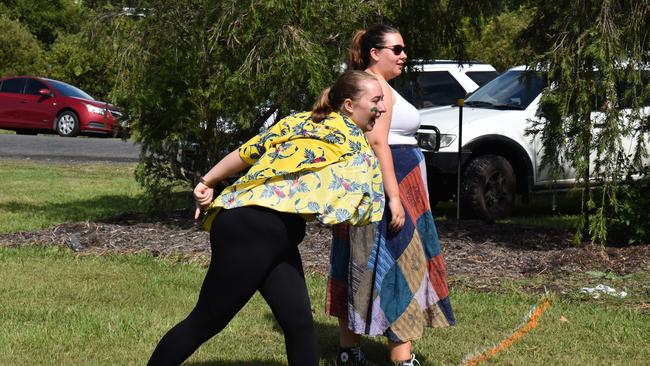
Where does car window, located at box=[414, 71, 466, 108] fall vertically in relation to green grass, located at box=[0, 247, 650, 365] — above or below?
above

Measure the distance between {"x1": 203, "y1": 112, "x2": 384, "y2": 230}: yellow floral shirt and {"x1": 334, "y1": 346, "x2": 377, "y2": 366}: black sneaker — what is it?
1390 millimetres

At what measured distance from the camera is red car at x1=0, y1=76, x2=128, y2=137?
26.8 meters

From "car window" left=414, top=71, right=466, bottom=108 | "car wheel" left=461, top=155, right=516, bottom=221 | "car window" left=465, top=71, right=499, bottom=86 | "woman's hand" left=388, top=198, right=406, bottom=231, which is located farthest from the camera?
"car window" left=465, top=71, right=499, bottom=86

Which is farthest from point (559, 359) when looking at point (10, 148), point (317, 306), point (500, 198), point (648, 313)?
point (10, 148)

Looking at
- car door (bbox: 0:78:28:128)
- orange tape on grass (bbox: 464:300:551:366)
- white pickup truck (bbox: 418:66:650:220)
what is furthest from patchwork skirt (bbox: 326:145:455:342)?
car door (bbox: 0:78:28:128)

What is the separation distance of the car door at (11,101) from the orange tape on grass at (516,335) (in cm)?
2173

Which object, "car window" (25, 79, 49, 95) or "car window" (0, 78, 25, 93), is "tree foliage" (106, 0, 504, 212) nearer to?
"car window" (25, 79, 49, 95)

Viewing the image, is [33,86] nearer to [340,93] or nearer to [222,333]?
[222,333]

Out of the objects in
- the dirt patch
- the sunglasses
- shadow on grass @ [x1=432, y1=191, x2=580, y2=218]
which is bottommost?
the dirt patch

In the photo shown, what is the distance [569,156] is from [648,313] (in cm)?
231

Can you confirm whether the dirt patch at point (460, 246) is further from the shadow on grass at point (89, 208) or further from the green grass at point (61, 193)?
the green grass at point (61, 193)

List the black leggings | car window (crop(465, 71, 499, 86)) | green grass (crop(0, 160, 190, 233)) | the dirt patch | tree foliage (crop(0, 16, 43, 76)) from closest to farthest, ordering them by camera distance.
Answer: the black leggings, the dirt patch, green grass (crop(0, 160, 190, 233)), car window (crop(465, 71, 499, 86)), tree foliage (crop(0, 16, 43, 76))

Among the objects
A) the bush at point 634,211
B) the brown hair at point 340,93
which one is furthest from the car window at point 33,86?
the brown hair at point 340,93

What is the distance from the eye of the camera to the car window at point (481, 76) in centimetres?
1686
